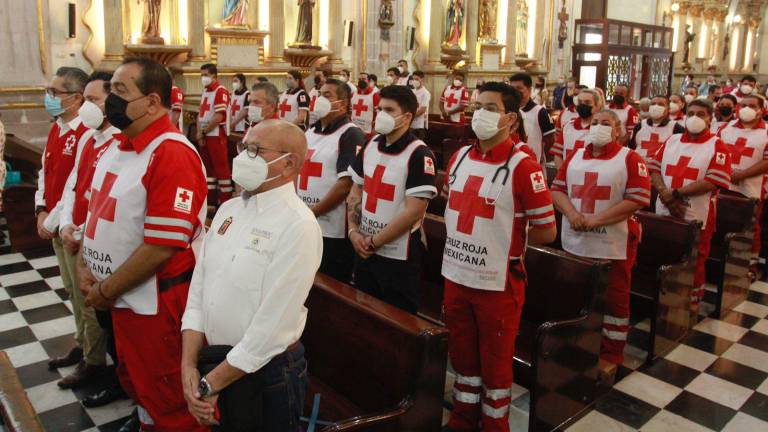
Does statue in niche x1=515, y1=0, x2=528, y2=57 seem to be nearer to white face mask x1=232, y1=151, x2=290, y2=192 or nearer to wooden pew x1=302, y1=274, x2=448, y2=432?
wooden pew x1=302, y1=274, x2=448, y2=432

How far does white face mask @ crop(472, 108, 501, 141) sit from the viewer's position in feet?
9.84

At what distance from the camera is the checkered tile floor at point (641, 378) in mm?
3555

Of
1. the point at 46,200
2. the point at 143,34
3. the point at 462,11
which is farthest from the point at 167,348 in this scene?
the point at 462,11

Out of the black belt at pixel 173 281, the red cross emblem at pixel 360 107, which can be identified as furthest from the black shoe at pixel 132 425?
the red cross emblem at pixel 360 107

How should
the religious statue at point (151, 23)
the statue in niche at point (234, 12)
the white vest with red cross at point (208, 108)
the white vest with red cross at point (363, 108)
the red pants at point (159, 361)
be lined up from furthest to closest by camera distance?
the statue in niche at point (234, 12)
the white vest with red cross at point (363, 108)
the religious statue at point (151, 23)
the white vest with red cross at point (208, 108)
the red pants at point (159, 361)

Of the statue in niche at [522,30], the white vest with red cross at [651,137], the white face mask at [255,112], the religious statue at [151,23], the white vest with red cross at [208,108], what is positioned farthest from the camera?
the statue in niche at [522,30]

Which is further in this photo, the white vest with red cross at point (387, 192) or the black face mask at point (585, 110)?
the black face mask at point (585, 110)

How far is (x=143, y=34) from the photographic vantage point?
998 centimetres

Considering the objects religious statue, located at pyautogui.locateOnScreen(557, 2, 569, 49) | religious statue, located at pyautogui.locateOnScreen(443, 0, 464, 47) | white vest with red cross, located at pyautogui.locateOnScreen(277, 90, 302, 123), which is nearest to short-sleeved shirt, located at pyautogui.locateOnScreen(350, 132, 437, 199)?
white vest with red cross, located at pyautogui.locateOnScreen(277, 90, 302, 123)

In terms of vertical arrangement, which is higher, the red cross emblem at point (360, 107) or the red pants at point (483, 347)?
the red cross emblem at point (360, 107)

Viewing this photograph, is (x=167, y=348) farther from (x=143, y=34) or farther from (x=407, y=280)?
(x=143, y=34)

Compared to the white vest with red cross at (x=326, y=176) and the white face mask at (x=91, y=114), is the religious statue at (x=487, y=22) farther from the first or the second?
the white face mask at (x=91, y=114)

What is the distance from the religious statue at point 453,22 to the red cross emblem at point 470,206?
12.4 meters

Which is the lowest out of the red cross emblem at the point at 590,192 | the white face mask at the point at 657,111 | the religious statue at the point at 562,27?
the red cross emblem at the point at 590,192
